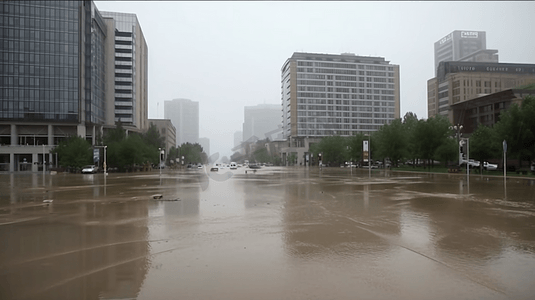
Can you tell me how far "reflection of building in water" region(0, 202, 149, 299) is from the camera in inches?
243

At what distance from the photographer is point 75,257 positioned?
8.20 metres

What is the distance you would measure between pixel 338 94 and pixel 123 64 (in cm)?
8944

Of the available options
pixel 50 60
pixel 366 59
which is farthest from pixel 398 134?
pixel 366 59

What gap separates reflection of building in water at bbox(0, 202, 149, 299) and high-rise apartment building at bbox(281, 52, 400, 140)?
141 metres

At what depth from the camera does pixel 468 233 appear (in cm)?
1034

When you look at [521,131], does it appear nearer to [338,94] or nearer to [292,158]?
[292,158]

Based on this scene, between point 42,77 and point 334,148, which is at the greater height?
point 42,77

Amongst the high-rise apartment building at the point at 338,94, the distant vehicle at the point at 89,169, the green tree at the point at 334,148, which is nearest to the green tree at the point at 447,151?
the green tree at the point at 334,148

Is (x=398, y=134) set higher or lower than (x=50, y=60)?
lower

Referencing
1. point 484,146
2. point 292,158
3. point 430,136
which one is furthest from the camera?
point 292,158

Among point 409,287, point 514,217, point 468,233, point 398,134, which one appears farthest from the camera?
point 398,134

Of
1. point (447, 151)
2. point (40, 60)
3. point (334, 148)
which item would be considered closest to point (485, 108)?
point (334, 148)

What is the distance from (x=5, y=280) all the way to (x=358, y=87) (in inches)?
6391

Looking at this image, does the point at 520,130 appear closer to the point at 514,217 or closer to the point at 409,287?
the point at 514,217
